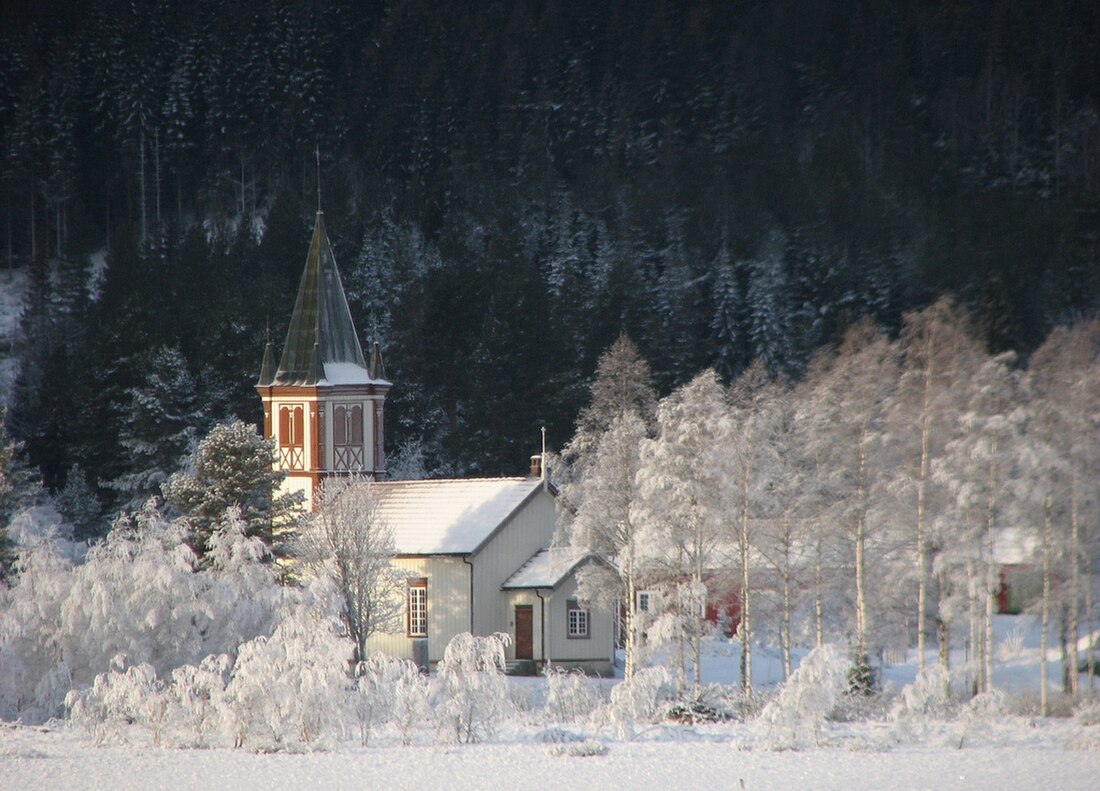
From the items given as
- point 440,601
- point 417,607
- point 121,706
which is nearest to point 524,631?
point 440,601

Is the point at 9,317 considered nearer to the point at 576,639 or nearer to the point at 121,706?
the point at 576,639

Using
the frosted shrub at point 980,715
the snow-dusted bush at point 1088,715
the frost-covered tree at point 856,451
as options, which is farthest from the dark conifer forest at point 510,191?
the frosted shrub at point 980,715

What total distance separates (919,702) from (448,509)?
19408 mm

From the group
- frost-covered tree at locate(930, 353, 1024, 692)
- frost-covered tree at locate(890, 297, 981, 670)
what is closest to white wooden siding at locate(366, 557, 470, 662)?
frost-covered tree at locate(890, 297, 981, 670)

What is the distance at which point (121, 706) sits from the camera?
27.0m

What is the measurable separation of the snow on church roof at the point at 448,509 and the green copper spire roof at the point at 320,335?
13.7 feet

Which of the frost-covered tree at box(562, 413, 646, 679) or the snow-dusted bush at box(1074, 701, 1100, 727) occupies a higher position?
the frost-covered tree at box(562, 413, 646, 679)

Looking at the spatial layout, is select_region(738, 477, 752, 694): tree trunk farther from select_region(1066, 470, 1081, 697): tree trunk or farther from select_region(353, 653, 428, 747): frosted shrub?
select_region(353, 653, 428, 747): frosted shrub

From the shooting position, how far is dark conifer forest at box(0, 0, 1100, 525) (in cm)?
6569

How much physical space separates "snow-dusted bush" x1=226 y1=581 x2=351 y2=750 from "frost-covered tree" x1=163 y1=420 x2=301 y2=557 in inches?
438

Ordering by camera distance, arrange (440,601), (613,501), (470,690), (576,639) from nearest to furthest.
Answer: (470,690) → (613,501) → (576,639) → (440,601)

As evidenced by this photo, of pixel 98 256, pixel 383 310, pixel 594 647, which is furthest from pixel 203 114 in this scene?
pixel 594 647

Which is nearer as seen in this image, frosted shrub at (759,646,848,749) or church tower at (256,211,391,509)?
frosted shrub at (759,646,848,749)

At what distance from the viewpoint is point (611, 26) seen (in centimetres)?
11212
